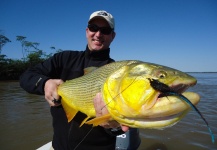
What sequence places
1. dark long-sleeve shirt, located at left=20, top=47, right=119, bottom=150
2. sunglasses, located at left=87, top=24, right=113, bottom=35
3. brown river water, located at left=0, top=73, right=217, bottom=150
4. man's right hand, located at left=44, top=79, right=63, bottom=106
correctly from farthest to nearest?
brown river water, located at left=0, top=73, right=217, bottom=150 → sunglasses, located at left=87, top=24, right=113, bottom=35 → dark long-sleeve shirt, located at left=20, top=47, right=119, bottom=150 → man's right hand, located at left=44, top=79, right=63, bottom=106

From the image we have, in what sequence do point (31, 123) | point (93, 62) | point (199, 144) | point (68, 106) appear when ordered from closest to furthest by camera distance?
point (68, 106), point (93, 62), point (199, 144), point (31, 123)

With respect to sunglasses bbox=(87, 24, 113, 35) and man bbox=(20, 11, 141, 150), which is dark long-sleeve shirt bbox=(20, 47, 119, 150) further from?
sunglasses bbox=(87, 24, 113, 35)

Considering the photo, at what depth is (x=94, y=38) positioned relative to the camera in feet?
11.5

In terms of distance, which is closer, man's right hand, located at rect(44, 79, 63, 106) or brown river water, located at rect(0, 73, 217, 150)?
man's right hand, located at rect(44, 79, 63, 106)

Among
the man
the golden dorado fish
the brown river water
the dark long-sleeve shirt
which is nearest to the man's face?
the man

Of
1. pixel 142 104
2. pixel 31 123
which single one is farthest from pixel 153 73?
pixel 31 123

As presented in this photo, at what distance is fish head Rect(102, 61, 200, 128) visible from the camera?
1.54m

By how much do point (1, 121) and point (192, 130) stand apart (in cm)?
901

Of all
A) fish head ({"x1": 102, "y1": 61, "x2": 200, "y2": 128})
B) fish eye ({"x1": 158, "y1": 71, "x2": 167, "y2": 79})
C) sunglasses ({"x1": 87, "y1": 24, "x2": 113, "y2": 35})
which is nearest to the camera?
fish head ({"x1": 102, "y1": 61, "x2": 200, "y2": 128})

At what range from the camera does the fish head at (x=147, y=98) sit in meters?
1.54

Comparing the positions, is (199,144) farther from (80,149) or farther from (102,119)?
(102,119)

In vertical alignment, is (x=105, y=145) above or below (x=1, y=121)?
above

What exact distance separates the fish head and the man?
0.37 m

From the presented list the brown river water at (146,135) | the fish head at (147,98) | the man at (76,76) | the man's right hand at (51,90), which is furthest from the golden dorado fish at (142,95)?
the brown river water at (146,135)
